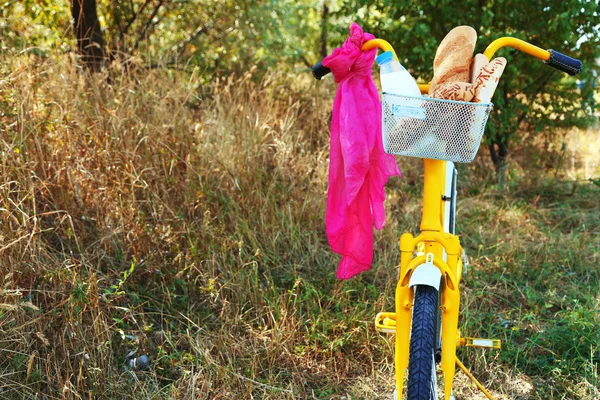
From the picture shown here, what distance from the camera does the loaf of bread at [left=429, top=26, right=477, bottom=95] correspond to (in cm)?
212

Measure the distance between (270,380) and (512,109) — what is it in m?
3.55

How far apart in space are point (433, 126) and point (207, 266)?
1.81 m

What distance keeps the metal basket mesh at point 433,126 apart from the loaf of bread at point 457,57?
0.54 ft

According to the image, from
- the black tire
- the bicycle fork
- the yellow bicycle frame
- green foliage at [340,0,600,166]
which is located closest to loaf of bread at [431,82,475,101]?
the yellow bicycle frame

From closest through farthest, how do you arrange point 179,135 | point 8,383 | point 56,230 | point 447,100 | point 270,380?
point 447,100, point 8,383, point 270,380, point 56,230, point 179,135

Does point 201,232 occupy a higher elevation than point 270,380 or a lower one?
higher

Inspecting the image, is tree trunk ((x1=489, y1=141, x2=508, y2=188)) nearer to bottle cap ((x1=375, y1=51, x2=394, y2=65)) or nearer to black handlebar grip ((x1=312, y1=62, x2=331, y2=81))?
black handlebar grip ((x1=312, y1=62, x2=331, y2=81))

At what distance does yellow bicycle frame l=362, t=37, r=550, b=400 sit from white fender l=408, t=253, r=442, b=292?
0.02 metres

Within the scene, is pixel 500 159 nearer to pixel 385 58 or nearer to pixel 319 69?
pixel 319 69

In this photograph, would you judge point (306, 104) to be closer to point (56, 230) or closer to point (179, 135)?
point (179, 135)

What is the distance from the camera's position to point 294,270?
12.0 ft

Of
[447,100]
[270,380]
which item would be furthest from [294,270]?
[447,100]

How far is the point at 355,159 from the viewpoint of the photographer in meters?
2.49

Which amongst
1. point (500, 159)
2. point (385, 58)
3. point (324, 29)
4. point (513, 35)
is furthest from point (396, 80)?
point (324, 29)
